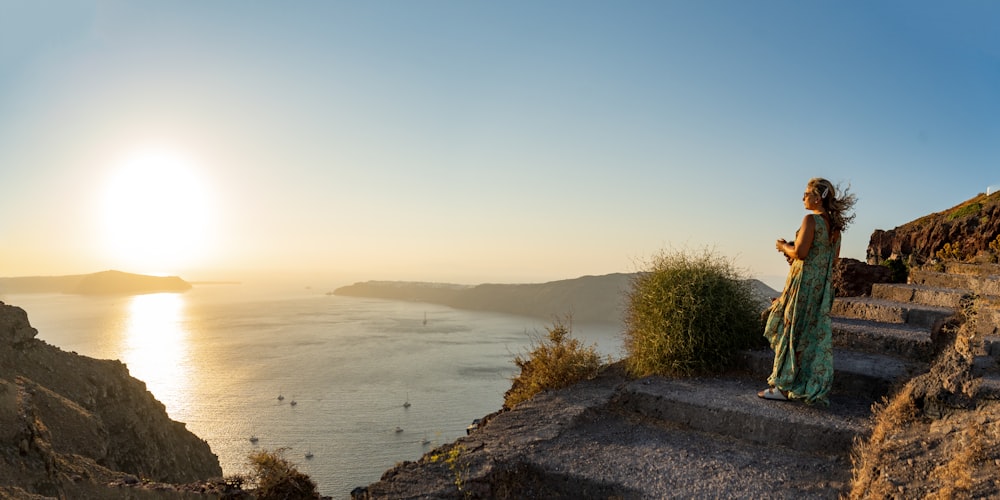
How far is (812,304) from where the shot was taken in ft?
16.9

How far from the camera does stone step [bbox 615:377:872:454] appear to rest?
438 cm

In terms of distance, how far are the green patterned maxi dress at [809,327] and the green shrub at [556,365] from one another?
2.17 m

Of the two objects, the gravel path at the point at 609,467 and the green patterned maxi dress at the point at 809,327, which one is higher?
the green patterned maxi dress at the point at 809,327

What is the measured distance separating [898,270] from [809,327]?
850 centimetres

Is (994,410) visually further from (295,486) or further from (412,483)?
(295,486)

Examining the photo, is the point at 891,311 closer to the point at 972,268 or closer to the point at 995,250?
the point at 972,268

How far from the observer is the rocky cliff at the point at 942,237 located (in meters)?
10.6

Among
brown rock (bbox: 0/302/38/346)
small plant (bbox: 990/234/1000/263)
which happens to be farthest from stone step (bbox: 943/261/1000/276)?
brown rock (bbox: 0/302/38/346)

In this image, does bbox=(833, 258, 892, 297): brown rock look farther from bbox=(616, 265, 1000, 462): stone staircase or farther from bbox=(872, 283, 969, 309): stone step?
bbox=(616, 265, 1000, 462): stone staircase

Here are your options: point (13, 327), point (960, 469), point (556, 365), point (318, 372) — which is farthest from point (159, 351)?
point (960, 469)

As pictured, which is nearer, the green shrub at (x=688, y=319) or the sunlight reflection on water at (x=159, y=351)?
the green shrub at (x=688, y=319)

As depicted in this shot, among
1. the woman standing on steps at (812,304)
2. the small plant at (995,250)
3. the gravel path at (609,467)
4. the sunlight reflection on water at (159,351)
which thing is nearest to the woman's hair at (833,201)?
the woman standing on steps at (812,304)

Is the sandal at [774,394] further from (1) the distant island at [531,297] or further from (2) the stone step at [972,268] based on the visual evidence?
(1) the distant island at [531,297]

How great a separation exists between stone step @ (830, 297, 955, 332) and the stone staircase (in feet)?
0.04
